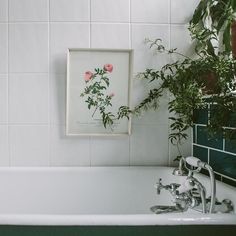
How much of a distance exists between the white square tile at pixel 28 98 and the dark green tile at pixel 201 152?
848 millimetres

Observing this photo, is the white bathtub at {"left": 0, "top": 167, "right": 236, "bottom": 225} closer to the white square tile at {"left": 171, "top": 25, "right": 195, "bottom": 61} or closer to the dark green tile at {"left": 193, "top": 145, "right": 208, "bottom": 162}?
the dark green tile at {"left": 193, "top": 145, "right": 208, "bottom": 162}

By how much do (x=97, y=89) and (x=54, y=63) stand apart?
278 millimetres

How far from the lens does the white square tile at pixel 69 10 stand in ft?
5.46

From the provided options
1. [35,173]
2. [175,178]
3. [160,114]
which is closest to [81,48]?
[160,114]

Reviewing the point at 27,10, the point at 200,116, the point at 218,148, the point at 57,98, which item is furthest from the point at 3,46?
the point at 218,148

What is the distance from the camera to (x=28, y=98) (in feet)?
5.45

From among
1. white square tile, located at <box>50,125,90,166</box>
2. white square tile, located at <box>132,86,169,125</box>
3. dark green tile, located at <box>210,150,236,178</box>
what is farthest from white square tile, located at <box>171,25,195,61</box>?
white square tile, located at <box>50,125,90,166</box>

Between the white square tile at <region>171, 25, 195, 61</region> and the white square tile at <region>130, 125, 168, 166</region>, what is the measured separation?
1.39 ft

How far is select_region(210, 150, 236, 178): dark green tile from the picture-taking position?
125 cm

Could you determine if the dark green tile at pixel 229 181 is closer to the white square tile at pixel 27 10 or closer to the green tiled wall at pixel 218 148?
the green tiled wall at pixel 218 148

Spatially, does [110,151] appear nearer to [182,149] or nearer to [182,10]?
[182,149]

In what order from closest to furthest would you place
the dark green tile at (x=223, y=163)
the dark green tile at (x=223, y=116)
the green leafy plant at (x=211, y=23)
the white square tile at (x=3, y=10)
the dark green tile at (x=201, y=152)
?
the dark green tile at (x=223, y=116) → the dark green tile at (x=223, y=163) → the green leafy plant at (x=211, y=23) → the dark green tile at (x=201, y=152) → the white square tile at (x=3, y=10)

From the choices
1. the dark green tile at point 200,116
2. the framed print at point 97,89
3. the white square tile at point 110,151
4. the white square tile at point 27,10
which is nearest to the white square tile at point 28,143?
the framed print at point 97,89

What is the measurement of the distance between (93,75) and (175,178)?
713mm
